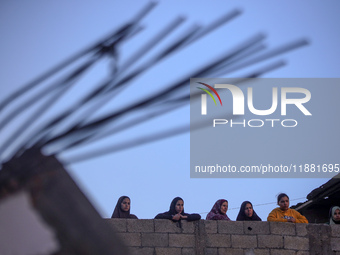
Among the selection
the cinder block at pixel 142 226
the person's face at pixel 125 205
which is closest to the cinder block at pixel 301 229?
the cinder block at pixel 142 226

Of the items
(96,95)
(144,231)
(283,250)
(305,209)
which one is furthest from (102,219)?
(305,209)

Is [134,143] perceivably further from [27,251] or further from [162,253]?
[162,253]

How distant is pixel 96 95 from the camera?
1081 mm

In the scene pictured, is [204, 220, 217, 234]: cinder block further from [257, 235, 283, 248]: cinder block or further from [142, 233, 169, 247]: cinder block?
[257, 235, 283, 248]: cinder block

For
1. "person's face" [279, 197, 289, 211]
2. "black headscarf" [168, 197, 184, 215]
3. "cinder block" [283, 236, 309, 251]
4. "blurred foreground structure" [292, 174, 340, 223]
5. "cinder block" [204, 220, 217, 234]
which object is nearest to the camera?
"black headscarf" [168, 197, 184, 215]

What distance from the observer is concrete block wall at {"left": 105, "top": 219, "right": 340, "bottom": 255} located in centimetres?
737

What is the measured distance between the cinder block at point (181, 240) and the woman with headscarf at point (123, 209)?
53 centimetres

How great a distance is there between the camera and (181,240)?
7457mm

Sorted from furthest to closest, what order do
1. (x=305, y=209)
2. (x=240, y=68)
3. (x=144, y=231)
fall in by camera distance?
(x=305, y=209) < (x=144, y=231) < (x=240, y=68)

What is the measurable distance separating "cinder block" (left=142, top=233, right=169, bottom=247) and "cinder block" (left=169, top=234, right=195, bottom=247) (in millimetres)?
64

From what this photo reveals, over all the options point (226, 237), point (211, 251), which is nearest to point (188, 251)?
point (211, 251)

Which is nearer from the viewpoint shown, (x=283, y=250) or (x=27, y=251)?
(x=27, y=251)

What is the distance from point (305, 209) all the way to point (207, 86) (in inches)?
464

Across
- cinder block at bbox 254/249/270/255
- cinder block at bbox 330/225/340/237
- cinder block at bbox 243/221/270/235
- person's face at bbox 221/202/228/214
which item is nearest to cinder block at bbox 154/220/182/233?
person's face at bbox 221/202/228/214
